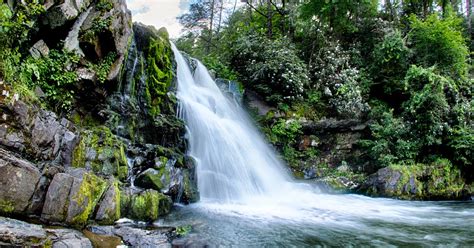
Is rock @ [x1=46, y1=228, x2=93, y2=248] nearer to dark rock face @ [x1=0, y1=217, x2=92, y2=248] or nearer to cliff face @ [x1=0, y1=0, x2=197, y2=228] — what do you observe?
dark rock face @ [x1=0, y1=217, x2=92, y2=248]

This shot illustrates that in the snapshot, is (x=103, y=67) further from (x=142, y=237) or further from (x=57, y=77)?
(x=142, y=237)

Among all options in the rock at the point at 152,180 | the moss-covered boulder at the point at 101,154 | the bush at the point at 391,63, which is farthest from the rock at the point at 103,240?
the bush at the point at 391,63

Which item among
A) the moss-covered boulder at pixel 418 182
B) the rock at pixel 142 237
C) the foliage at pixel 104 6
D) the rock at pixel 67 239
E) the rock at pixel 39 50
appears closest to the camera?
the rock at pixel 67 239

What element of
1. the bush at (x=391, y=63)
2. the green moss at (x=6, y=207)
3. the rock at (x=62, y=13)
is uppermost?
the bush at (x=391, y=63)

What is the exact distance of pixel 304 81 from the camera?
51.6 feet

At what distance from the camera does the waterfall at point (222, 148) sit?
970 centimetres

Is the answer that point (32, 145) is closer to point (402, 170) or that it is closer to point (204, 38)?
point (402, 170)

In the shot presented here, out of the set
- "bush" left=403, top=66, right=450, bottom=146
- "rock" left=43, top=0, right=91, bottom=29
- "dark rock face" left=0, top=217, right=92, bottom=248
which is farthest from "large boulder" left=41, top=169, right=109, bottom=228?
"bush" left=403, top=66, right=450, bottom=146

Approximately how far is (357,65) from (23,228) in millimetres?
16330

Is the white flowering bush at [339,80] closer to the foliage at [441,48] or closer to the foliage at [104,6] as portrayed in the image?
the foliage at [441,48]

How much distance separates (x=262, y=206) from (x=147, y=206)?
3.65m

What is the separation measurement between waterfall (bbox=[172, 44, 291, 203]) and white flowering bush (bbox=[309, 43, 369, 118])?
3.97 m

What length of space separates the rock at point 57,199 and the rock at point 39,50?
11.4 ft

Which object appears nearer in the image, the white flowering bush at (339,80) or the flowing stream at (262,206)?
the flowing stream at (262,206)
